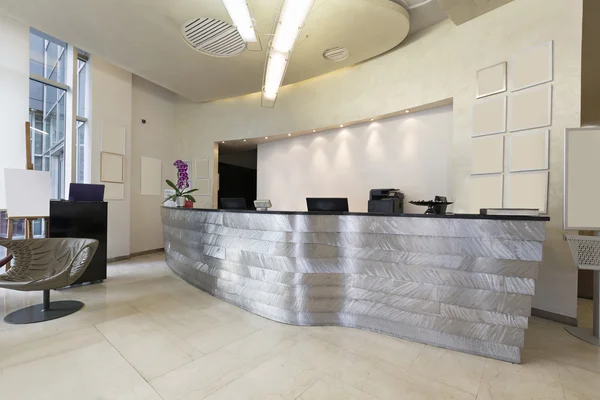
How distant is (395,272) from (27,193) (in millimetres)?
4585

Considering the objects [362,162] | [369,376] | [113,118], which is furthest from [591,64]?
[113,118]

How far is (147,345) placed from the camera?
235cm

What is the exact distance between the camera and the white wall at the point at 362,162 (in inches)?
177

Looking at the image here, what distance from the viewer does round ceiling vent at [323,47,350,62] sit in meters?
4.50

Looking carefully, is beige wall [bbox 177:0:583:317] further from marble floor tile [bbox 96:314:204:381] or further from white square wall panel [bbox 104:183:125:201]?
marble floor tile [bbox 96:314:204:381]

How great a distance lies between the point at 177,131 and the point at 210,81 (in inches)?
99.2

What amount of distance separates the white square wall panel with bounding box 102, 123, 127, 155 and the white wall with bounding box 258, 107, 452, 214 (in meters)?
3.12

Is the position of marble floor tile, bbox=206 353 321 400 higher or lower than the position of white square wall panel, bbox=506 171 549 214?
lower

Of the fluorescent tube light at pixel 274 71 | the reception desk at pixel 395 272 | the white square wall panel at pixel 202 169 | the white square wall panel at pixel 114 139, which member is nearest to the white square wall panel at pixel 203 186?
the white square wall panel at pixel 202 169

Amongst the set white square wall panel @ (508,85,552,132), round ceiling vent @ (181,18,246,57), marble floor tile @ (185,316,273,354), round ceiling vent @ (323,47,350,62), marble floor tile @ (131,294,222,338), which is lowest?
marble floor tile @ (131,294,222,338)

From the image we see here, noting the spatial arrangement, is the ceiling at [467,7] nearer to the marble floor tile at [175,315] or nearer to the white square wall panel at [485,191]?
the white square wall panel at [485,191]

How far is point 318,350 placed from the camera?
7.49 ft

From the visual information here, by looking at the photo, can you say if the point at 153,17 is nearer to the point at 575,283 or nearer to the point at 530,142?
the point at 530,142

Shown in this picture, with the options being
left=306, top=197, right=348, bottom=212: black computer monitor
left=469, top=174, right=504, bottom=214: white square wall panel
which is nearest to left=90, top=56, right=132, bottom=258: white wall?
left=306, top=197, right=348, bottom=212: black computer monitor
